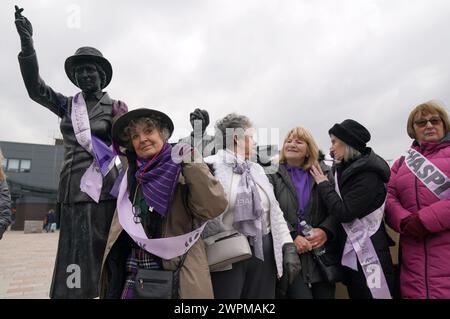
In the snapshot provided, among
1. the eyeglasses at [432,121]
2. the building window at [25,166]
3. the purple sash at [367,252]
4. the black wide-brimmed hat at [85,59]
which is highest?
the building window at [25,166]

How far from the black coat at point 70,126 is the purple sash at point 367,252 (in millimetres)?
2028

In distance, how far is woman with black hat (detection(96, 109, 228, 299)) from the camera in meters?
1.81

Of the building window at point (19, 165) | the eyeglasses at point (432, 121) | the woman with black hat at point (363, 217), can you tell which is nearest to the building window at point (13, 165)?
the building window at point (19, 165)

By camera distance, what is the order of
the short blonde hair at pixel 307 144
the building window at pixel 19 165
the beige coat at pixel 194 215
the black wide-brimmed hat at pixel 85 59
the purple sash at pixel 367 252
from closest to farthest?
1. the beige coat at pixel 194 215
2. the purple sash at pixel 367 252
3. the black wide-brimmed hat at pixel 85 59
4. the short blonde hair at pixel 307 144
5. the building window at pixel 19 165

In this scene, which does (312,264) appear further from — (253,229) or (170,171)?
(170,171)

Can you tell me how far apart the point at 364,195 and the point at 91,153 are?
7.48ft

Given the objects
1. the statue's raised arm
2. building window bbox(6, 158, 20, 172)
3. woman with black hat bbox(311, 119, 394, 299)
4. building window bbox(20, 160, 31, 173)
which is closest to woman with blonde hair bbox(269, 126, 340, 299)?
woman with black hat bbox(311, 119, 394, 299)

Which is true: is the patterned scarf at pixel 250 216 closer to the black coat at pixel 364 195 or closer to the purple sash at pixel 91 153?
the black coat at pixel 364 195

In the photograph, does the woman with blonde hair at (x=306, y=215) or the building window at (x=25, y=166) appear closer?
the woman with blonde hair at (x=306, y=215)

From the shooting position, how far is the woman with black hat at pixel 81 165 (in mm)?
2266

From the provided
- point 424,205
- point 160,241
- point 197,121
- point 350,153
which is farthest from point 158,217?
point 424,205

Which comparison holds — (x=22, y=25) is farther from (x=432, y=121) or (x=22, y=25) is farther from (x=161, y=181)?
(x=432, y=121)

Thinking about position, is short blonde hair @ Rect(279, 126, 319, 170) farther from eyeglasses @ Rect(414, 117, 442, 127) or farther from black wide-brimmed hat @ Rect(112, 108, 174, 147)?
black wide-brimmed hat @ Rect(112, 108, 174, 147)
